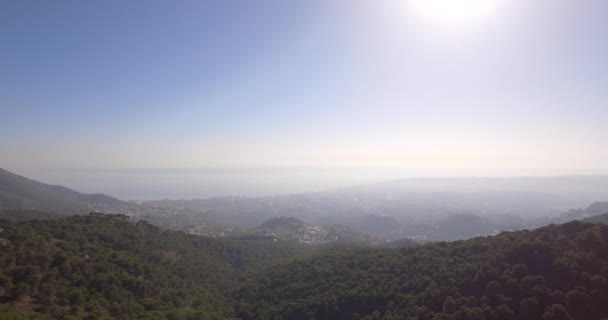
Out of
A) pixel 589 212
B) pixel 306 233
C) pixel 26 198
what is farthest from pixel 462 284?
pixel 589 212

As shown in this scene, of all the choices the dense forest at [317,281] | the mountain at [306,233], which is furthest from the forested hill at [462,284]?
the mountain at [306,233]

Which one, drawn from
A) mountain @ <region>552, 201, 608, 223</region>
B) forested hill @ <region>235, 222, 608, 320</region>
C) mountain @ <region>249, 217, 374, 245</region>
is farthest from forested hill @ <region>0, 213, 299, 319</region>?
mountain @ <region>552, 201, 608, 223</region>

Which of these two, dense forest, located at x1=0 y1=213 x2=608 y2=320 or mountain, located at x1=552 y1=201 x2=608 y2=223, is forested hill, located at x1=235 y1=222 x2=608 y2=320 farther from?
mountain, located at x1=552 y1=201 x2=608 y2=223

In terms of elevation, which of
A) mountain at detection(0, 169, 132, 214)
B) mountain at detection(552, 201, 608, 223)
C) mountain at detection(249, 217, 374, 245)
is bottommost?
mountain at detection(249, 217, 374, 245)

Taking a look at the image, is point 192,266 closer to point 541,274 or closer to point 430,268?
point 430,268

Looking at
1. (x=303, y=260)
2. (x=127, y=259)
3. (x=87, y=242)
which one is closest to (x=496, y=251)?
(x=303, y=260)

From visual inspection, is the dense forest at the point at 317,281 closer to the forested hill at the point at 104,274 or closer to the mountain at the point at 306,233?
the forested hill at the point at 104,274

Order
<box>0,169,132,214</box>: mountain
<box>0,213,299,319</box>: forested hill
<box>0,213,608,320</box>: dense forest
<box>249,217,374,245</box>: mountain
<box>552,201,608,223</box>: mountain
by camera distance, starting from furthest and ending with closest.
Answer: <box>552,201,608,223</box>: mountain, <box>0,169,132,214</box>: mountain, <box>249,217,374,245</box>: mountain, <box>0,213,299,319</box>: forested hill, <box>0,213,608,320</box>: dense forest
